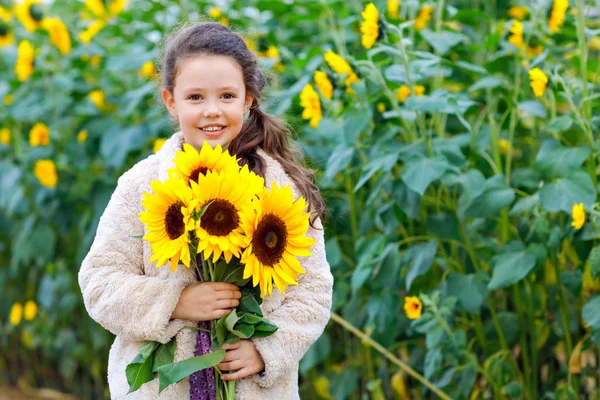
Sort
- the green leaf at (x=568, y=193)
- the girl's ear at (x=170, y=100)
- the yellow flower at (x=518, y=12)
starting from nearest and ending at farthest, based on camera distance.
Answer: the girl's ear at (x=170, y=100) → the green leaf at (x=568, y=193) → the yellow flower at (x=518, y=12)

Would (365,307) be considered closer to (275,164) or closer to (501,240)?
(501,240)

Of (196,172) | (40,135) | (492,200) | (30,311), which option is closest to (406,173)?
(492,200)

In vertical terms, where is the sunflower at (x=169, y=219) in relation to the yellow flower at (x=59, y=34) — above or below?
below

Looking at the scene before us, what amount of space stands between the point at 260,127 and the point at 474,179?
787mm

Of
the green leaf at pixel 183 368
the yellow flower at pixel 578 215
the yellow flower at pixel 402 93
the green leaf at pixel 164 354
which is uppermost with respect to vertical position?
the yellow flower at pixel 402 93

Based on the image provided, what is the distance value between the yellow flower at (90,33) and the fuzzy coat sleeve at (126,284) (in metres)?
2.37

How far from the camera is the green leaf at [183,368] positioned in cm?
170

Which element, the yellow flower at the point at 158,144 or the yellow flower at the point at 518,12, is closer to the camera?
the yellow flower at the point at 158,144

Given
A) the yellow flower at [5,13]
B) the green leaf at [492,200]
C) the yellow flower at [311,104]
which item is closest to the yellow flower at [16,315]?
the yellow flower at [5,13]

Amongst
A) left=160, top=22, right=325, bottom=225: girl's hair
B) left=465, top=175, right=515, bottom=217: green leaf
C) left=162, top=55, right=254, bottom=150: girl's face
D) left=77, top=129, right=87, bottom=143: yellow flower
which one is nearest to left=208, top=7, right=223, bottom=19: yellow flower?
left=77, top=129, right=87, bottom=143: yellow flower

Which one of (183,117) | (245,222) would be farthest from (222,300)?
(183,117)

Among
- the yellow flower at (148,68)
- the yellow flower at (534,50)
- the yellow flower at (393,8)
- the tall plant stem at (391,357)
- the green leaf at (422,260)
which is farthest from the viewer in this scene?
the yellow flower at (148,68)

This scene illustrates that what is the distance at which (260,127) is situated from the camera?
6.75 ft

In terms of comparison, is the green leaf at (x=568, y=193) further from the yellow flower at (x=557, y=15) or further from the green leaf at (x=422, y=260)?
the yellow flower at (x=557, y=15)
